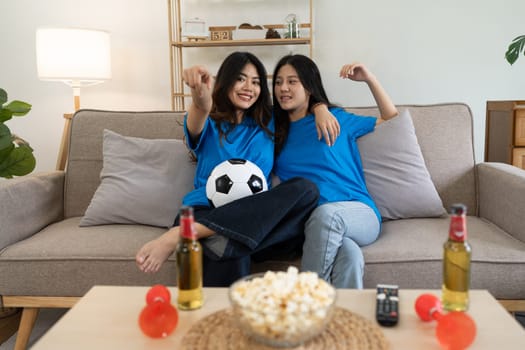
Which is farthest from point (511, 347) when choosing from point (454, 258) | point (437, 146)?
point (437, 146)

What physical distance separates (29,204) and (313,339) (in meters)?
1.34

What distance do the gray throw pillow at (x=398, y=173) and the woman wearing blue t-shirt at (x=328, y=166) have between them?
5 cm

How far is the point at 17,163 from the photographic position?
1874mm

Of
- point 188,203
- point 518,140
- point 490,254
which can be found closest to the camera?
point 490,254

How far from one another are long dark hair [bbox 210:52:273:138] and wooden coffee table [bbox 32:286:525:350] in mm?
888

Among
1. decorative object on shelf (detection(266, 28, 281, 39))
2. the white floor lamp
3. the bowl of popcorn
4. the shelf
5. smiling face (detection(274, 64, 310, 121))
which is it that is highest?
decorative object on shelf (detection(266, 28, 281, 39))

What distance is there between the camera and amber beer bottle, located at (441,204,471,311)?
0.96m

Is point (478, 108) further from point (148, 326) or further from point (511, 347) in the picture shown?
point (148, 326)

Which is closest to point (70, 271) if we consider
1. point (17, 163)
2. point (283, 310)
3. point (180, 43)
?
point (17, 163)

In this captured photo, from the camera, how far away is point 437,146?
2.08 metres

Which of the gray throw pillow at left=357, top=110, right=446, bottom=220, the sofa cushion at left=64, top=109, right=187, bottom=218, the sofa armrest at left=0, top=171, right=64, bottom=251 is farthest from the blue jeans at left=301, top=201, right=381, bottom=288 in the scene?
the sofa armrest at left=0, top=171, right=64, bottom=251

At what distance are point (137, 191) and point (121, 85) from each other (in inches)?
62.5

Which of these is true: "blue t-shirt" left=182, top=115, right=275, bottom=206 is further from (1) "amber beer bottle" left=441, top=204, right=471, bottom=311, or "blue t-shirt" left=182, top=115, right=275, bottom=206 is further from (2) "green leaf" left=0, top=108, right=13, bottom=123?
(1) "amber beer bottle" left=441, top=204, right=471, bottom=311

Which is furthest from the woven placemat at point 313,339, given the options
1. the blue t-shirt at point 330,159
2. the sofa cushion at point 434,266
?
the blue t-shirt at point 330,159
